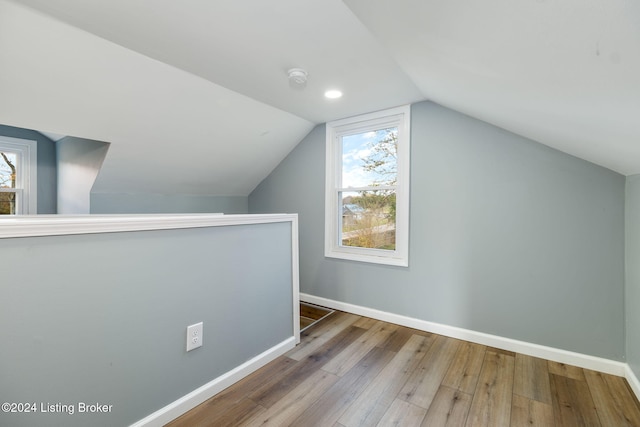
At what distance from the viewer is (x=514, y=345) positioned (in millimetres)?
2213

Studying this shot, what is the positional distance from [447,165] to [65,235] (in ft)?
8.44

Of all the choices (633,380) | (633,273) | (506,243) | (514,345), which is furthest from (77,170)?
(633,380)

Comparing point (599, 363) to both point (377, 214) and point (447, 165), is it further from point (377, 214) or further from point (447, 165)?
point (377, 214)

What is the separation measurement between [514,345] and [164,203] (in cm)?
360

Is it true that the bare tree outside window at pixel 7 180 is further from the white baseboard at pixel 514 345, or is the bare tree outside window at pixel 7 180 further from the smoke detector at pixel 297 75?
the white baseboard at pixel 514 345

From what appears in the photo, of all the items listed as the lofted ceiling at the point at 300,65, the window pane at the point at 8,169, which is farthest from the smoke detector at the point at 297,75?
the window pane at the point at 8,169

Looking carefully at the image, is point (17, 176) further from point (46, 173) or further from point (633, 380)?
point (633, 380)

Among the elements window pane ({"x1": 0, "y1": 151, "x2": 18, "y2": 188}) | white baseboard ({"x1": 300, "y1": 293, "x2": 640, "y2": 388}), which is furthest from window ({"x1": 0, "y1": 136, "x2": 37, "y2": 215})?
white baseboard ({"x1": 300, "y1": 293, "x2": 640, "y2": 388})

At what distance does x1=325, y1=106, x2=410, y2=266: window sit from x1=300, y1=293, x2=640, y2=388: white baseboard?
53cm

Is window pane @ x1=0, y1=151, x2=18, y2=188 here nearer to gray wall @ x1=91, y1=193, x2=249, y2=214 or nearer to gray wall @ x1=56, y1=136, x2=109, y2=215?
gray wall @ x1=56, y1=136, x2=109, y2=215

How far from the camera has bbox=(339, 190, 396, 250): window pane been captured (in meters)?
2.86

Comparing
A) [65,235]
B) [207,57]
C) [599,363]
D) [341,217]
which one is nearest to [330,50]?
[207,57]

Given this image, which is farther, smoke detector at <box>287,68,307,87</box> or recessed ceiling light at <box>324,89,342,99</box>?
recessed ceiling light at <box>324,89,342,99</box>

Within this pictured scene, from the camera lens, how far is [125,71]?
5.89 feet
